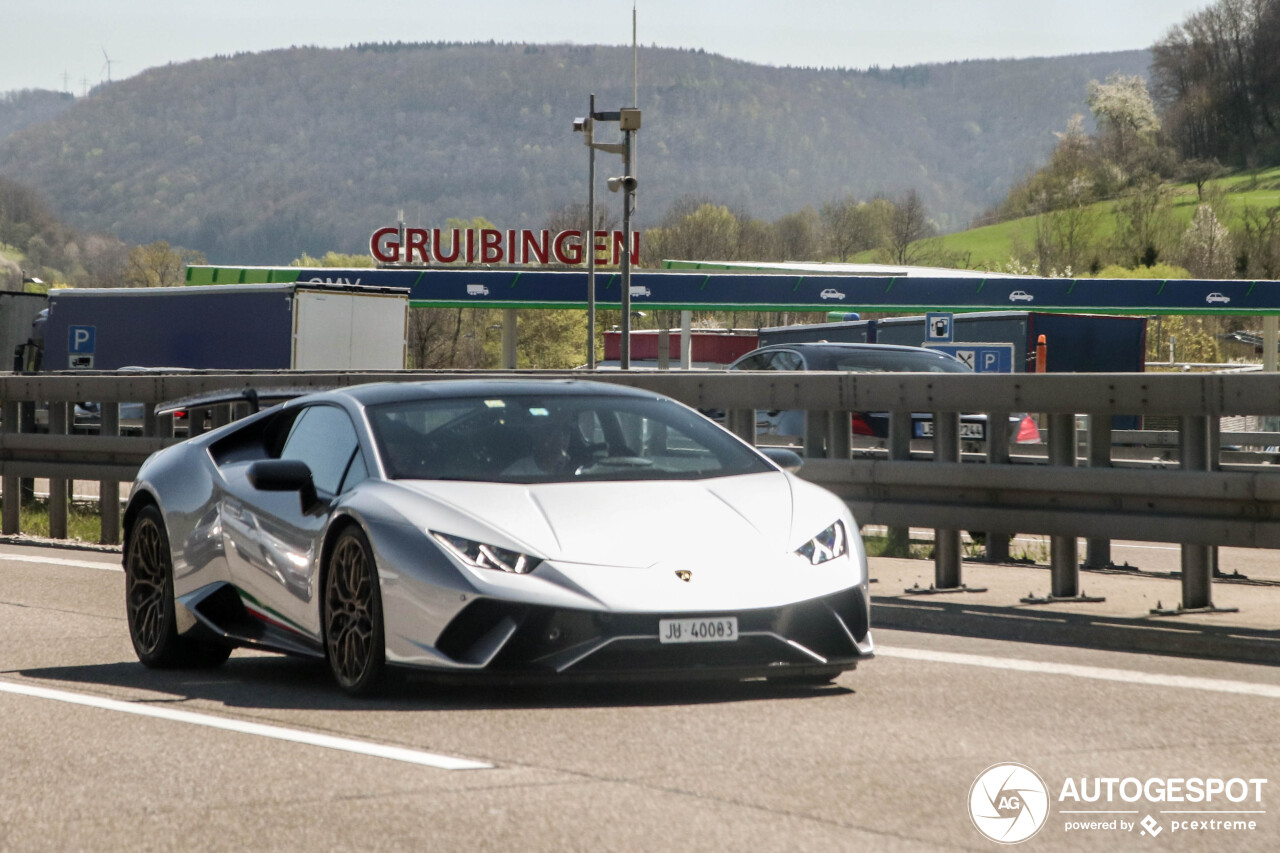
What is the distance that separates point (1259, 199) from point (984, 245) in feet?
94.8

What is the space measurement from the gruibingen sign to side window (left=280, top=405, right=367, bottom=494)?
60.8m

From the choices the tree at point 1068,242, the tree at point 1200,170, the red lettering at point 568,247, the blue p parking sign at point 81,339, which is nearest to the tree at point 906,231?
the tree at point 1200,170

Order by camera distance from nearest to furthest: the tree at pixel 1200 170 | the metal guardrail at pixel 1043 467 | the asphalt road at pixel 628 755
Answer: the asphalt road at pixel 628 755, the metal guardrail at pixel 1043 467, the tree at pixel 1200 170

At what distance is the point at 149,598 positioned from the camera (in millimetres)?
8266

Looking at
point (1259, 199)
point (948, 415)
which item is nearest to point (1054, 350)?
point (948, 415)

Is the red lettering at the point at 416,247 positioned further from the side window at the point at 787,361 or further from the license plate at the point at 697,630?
the license plate at the point at 697,630

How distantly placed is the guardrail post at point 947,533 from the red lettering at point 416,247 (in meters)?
60.5

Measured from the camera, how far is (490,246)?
70938 millimetres

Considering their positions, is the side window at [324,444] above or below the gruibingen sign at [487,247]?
below

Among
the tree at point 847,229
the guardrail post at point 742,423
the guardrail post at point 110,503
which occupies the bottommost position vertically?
the guardrail post at point 110,503

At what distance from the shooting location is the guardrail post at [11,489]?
1562 cm

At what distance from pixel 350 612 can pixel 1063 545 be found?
4366 mm

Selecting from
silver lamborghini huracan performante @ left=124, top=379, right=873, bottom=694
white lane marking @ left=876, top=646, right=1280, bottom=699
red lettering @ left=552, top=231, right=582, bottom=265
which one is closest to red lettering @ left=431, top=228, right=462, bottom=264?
red lettering @ left=552, top=231, right=582, bottom=265

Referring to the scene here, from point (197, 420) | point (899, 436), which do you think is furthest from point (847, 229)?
point (899, 436)
